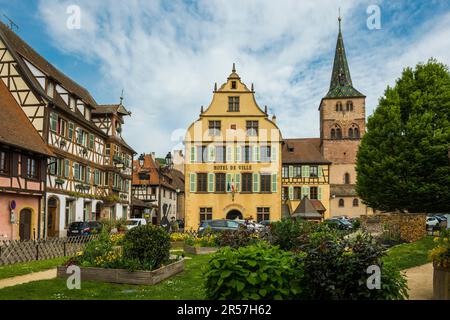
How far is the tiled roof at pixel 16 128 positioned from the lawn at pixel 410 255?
1926cm

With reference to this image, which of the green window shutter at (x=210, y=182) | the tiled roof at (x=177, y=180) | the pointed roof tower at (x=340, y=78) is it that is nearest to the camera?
the green window shutter at (x=210, y=182)

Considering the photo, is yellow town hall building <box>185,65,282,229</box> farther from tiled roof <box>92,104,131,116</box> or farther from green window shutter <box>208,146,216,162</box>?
tiled roof <box>92,104,131,116</box>

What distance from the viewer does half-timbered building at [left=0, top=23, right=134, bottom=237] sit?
91.4ft

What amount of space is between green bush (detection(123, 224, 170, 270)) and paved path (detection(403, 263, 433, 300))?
20.5 feet

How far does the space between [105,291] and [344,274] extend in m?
5.67

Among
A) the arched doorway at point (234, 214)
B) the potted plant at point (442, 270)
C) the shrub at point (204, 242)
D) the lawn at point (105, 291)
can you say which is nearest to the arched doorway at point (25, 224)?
the shrub at point (204, 242)

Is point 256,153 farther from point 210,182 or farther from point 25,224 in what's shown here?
point 25,224

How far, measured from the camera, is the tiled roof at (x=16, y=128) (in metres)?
23.9

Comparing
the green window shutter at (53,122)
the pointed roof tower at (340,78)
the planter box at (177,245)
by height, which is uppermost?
the pointed roof tower at (340,78)

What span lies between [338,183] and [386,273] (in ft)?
198

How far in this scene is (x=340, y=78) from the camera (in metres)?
72.9

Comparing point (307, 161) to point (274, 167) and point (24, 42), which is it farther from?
point (24, 42)

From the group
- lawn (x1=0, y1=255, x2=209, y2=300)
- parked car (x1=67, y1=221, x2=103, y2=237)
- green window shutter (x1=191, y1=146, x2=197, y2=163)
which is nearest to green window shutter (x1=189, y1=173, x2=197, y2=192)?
green window shutter (x1=191, y1=146, x2=197, y2=163)

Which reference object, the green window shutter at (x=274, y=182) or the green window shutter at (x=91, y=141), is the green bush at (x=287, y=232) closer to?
the green window shutter at (x=91, y=141)
